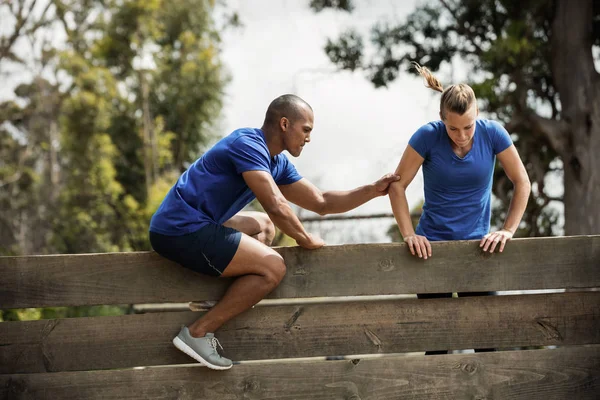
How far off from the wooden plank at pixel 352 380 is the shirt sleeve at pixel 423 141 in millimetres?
1050

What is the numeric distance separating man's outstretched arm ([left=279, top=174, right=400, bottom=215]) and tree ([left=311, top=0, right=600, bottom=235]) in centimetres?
698

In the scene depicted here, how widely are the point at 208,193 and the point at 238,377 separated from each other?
872 millimetres

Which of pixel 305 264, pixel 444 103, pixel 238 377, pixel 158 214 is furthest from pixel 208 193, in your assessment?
pixel 444 103

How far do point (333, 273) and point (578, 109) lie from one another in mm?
8458

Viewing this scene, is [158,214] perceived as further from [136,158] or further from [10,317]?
[136,158]

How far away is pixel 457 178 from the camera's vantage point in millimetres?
3777

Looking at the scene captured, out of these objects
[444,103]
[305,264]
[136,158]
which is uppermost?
[444,103]

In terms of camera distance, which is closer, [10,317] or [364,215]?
[10,317]

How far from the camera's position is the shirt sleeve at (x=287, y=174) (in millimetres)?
4027

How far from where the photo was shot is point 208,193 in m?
3.50

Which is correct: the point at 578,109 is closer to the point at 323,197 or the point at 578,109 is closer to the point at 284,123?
the point at 323,197

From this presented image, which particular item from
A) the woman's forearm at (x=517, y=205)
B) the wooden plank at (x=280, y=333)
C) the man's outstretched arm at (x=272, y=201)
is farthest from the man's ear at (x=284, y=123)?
the woman's forearm at (x=517, y=205)

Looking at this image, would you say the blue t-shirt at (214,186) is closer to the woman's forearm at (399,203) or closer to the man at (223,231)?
the man at (223,231)

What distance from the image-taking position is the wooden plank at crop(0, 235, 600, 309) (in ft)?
11.7
